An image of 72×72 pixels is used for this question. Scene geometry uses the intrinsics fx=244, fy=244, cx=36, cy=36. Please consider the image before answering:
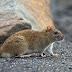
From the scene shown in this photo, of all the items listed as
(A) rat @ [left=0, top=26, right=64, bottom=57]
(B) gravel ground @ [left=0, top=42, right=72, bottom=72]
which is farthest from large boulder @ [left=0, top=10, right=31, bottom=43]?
(B) gravel ground @ [left=0, top=42, right=72, bottom=72]

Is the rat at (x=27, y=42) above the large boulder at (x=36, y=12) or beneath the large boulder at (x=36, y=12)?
beneath

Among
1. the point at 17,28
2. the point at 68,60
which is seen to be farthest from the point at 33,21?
the point at 68,60

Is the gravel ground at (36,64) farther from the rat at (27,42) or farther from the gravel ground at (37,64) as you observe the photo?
the rat at (27,42)

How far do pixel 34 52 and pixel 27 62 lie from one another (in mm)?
1080

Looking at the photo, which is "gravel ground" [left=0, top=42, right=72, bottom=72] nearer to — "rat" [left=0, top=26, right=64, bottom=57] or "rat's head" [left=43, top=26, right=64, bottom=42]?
"rat" [left=0, top=26, right=64, bottom=57]

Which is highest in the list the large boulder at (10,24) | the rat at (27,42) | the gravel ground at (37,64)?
the large boulder at (10,24)

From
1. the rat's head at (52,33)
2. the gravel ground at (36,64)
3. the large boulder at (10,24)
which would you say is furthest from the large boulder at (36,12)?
the gravel ground at (36,64)

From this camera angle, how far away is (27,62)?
762 centimetres

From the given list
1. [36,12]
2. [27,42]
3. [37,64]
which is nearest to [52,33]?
[27,42]

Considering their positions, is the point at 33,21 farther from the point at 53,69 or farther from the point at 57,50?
the point at 53,69

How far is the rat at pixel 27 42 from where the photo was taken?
8.15 metres

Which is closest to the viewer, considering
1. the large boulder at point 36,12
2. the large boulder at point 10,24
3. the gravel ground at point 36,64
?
the gravel ground at point 36,64

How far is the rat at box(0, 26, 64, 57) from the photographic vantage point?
8.15 meters

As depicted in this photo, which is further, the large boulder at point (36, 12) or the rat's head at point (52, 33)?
the large boulder at point (36, 12)
